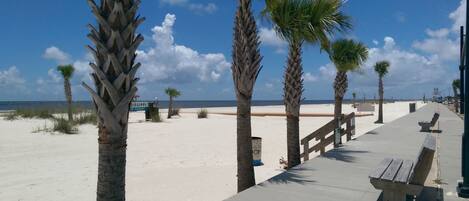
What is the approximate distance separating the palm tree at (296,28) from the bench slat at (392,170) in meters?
3.71

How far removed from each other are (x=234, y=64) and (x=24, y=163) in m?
7.44

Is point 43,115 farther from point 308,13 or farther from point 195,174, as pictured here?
point 308,13

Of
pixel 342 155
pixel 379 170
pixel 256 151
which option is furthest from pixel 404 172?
pixel 256 151

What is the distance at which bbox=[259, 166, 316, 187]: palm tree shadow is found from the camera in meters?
6.67

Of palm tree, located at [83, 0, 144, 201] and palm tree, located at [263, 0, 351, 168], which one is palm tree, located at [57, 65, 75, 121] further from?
palm tree, located at [83, 0, 144, 201]

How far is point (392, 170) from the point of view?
500 cm

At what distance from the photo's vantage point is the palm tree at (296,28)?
8.20 m

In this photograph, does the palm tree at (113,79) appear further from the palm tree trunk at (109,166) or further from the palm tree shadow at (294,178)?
the palm tree shadow at (294,178)

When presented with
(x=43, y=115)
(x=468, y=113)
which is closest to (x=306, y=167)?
(x=468, y=113)

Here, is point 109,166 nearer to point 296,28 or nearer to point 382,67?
point 296,28

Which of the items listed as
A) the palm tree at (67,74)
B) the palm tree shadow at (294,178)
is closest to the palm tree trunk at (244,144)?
the palm tree shadow at (294,178)

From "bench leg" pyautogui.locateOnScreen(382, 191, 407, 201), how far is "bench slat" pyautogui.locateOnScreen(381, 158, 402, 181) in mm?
180

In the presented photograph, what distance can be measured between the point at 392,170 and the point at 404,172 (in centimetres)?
14

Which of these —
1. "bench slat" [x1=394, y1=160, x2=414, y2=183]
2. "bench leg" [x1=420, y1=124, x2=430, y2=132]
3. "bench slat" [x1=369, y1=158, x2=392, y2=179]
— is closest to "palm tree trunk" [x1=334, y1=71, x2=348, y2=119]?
"bench leg" [x1=420, y1=124, x2=430, y2=132]
